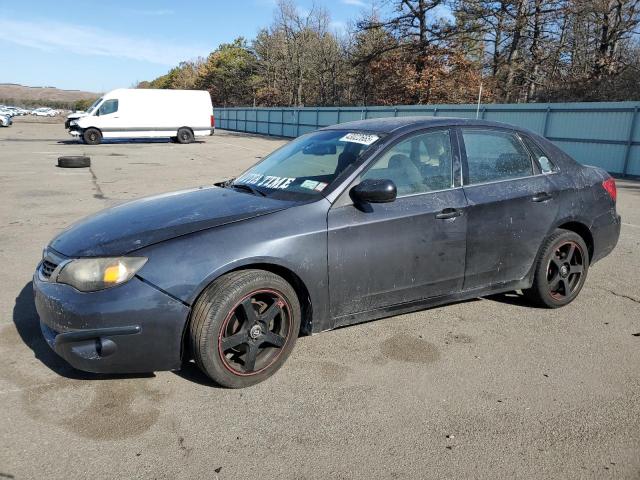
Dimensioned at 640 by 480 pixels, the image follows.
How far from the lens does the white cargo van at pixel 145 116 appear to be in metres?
24.5

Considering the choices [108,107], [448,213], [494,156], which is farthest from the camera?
[108,107]

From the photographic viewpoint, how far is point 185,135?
27.0 m

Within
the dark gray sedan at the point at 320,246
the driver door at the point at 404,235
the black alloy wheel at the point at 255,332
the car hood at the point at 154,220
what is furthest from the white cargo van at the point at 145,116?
the black alloy wheel at the point at 255,332

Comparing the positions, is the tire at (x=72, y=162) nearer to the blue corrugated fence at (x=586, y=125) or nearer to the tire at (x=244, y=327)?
the tire at (x=244, y=327)

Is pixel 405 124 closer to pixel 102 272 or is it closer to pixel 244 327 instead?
pixel 244 327

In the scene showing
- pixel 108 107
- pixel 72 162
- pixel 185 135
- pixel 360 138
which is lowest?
pixel 72 162

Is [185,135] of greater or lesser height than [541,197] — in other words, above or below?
below

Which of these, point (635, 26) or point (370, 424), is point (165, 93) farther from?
point (370, 424)

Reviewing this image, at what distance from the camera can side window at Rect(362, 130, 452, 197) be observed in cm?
357

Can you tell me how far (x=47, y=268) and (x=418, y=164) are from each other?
2590 millimetres

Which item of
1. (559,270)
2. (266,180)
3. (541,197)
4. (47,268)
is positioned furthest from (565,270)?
(47,268)

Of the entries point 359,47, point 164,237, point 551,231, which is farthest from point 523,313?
point 359,47

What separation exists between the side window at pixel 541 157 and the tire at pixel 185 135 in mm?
24694

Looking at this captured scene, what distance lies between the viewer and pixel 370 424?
2.72 m
